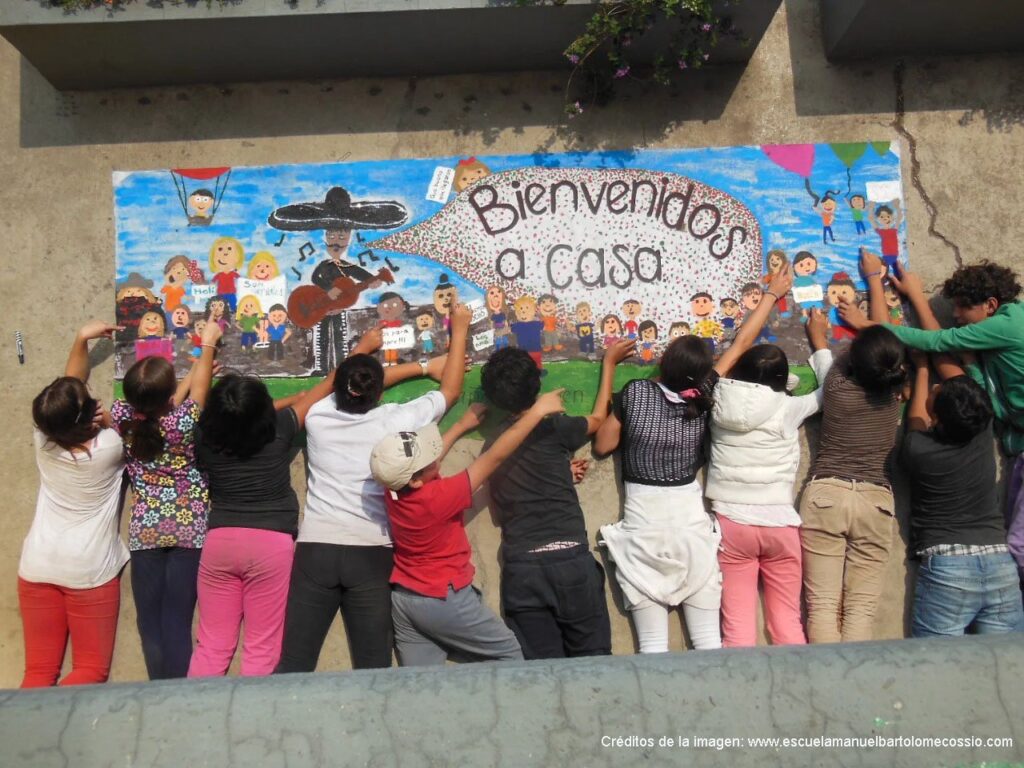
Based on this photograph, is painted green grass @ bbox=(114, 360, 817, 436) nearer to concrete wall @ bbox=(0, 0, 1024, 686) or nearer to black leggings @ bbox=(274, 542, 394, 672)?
concrete wall @ bbox=(0, 0, 1024, 686)

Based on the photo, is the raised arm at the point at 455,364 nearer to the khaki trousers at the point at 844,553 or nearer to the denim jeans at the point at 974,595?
the khaki trousers at the point at 844,553

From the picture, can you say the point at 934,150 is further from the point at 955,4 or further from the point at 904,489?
the point at 904,489

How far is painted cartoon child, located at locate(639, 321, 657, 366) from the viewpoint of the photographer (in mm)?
4676

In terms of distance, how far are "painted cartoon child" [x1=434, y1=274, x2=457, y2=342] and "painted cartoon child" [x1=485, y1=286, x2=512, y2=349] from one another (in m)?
0.20

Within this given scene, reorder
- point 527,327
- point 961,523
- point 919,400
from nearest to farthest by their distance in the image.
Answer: point 961,523
point 919,400
point 527,327

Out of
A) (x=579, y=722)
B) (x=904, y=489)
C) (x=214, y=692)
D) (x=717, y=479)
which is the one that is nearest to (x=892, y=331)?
(x=904, y=489)

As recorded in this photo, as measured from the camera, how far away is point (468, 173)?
472cm

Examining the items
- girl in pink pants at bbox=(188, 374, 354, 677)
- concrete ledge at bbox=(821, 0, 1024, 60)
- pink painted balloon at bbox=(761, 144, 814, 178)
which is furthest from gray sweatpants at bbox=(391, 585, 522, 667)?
concrete ledge at bbox=(821, 0, 1024, 60)

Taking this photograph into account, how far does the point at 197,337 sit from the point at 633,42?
279 centimetres

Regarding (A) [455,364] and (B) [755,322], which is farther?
(B) [755,322]

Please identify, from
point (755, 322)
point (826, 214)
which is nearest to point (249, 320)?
point (755, 322)

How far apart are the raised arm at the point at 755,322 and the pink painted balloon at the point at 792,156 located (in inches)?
21.9

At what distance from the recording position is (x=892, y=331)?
450 cm

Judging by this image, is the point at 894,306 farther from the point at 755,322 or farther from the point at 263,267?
the point at 263,267
